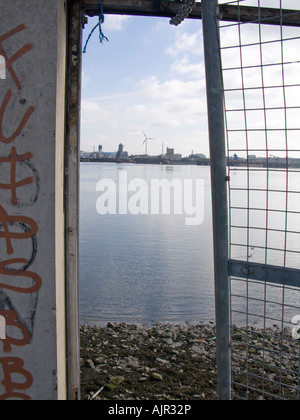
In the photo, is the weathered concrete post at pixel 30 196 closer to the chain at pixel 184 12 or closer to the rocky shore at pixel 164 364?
the chain at pixel 184 12

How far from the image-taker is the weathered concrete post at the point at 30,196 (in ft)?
7.11

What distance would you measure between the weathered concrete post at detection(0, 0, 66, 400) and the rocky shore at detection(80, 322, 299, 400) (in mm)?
2068

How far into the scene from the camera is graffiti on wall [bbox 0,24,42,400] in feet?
7.13

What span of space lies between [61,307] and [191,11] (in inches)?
87.4

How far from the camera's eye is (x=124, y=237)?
45.1ft

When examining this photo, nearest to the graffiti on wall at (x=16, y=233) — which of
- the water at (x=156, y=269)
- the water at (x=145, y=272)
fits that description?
the water at (x=156, y=269)

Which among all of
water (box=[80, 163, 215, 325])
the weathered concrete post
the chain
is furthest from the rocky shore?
the chain

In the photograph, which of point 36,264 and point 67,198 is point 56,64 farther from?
point 36,264

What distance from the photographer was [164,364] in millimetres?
5383

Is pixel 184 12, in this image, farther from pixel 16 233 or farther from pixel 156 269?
pixel 156 269

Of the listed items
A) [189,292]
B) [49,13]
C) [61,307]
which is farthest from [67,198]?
[189,292]

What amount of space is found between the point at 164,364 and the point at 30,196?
4.03m

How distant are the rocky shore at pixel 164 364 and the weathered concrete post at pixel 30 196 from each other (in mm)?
2068

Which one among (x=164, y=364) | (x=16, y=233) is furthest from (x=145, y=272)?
(x=16, y=233)
